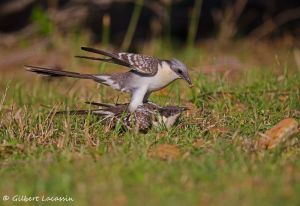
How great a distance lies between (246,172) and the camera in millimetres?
4910

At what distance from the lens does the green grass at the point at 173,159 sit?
455 cm

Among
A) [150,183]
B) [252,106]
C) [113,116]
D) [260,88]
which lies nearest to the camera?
[150,183]

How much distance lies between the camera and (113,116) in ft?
21.5

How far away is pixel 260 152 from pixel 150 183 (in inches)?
42.6

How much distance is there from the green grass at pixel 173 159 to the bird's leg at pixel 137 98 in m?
0.40

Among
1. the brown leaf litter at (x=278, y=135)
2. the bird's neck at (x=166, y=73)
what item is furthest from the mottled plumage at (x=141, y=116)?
the brown leaf litter at (x=278, y=135)

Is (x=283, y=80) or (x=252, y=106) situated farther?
(x=283, y=80)

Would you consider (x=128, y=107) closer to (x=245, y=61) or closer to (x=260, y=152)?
(x=260, y=152)

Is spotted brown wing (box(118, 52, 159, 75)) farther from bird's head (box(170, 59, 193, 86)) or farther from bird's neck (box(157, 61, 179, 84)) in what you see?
bird's head (box(170, 59, 193, 86))

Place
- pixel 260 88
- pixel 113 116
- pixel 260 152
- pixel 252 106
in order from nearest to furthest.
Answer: pixel 260 152 → pixel 113 116 → pixel 252 106 → pixel 260 88

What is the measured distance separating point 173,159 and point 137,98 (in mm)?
1588

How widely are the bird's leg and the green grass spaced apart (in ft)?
1.33

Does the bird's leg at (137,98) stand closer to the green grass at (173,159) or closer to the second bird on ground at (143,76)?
the second bird on ground at (143,76)

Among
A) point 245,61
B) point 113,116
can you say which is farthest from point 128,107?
point 245,61
